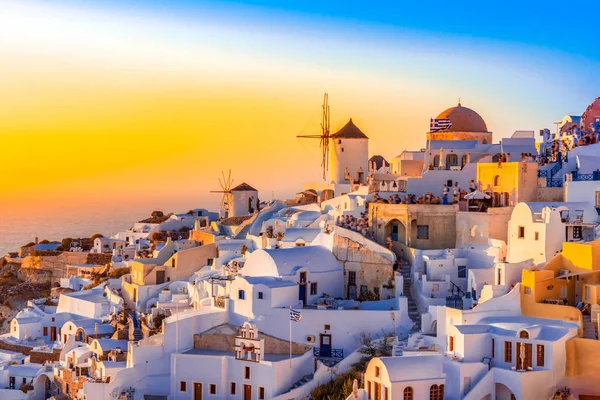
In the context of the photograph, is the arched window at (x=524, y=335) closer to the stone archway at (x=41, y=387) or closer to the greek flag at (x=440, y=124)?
the stone archway at (x=41, y=387)

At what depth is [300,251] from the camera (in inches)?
1469

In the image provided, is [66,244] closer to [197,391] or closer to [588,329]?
[197,391]

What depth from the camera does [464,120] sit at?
51812 mm

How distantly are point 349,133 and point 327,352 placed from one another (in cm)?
2624

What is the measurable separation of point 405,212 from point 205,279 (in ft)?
29.2

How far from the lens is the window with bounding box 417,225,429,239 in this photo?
3900cm

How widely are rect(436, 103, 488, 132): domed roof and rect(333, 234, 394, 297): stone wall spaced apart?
16028mm

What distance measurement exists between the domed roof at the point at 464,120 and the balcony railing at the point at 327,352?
2105cm

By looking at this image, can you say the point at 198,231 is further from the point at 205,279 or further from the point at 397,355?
the point at 397,355

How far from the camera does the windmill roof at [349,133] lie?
57906mm

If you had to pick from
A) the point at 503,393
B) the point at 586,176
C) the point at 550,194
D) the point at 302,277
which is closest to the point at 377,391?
the point at 503,393

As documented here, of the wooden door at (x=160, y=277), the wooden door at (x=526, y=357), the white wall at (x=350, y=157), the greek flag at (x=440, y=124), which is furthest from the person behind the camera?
the white wall at (x=350, y=157)

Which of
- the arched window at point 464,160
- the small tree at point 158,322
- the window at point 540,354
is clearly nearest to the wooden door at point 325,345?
the small tree at point 158,322

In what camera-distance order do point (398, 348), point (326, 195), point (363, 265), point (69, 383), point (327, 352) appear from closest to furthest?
point (398, 348) → point (327, 352) → point (69, 383) → point (363, 265) → point (326, 195)
